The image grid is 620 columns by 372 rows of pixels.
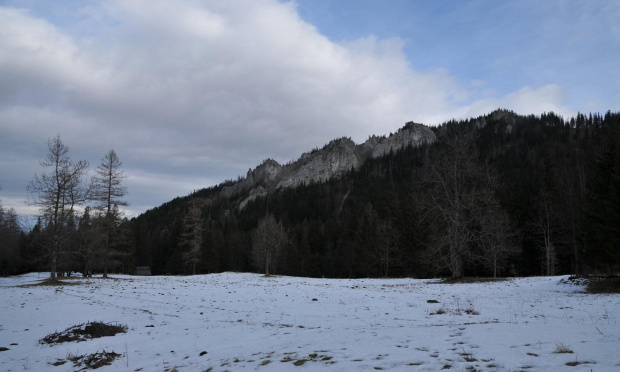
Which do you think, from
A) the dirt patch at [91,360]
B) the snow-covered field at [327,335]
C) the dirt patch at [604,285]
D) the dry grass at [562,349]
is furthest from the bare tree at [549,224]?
the dirt patch at [91,360]

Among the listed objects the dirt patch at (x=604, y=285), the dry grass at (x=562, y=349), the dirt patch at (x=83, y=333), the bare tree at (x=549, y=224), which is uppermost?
the bare tree at (x=549, y=224)

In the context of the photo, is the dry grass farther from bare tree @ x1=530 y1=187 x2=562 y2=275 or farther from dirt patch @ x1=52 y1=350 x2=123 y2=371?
bare tree @ x1=530 y1=187 x2=562 y2=275

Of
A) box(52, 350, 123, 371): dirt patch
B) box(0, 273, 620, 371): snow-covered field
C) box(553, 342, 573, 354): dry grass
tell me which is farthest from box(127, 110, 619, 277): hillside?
box(52, 350, 123, 371): dirt patch

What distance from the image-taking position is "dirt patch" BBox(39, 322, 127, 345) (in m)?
10.6

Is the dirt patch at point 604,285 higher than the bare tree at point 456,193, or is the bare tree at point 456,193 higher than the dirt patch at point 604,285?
the bare tree at point 456,193

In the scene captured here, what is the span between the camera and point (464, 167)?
30078 mm

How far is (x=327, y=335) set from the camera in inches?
347

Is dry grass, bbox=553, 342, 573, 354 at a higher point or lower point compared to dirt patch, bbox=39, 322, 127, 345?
higher

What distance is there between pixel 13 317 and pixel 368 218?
5400cm

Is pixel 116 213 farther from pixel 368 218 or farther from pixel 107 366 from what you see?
pixel 368 218

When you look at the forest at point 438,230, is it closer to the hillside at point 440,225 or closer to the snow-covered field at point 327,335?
the hillside at point 440,225

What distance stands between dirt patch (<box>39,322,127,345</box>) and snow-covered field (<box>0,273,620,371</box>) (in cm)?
33

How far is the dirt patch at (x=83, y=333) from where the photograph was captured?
10.6 m

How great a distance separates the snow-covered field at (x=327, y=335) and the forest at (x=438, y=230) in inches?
526
